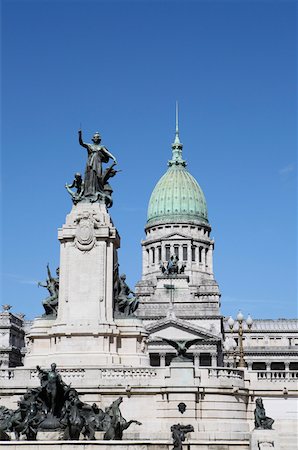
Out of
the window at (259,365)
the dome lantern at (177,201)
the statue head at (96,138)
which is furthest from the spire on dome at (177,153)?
the statue head at (96,138)

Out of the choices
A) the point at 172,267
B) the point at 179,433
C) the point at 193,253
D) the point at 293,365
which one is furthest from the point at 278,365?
the point at 179,433

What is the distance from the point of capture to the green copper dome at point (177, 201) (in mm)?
113875

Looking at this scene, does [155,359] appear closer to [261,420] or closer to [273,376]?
[273,376]

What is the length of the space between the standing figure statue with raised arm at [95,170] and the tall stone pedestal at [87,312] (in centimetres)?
90

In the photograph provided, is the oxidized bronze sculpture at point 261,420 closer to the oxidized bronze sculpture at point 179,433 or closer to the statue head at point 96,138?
the oxidized bronze sculpture at point 179,433

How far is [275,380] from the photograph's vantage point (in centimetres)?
3759

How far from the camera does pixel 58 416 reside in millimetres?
30422

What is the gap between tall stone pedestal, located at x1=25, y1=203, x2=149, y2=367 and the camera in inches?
1464

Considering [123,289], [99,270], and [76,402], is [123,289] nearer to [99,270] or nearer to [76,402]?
[99,270]

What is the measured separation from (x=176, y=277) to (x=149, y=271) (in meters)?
11.1

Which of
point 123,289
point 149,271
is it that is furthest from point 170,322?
point 123,289

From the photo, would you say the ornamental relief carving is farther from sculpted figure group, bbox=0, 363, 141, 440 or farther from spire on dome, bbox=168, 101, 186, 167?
spire on dome, bbox=168, 101, 186, 167

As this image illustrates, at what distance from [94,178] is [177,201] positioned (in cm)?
7365

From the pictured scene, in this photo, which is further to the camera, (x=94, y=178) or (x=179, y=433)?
(x=94, y=178)
